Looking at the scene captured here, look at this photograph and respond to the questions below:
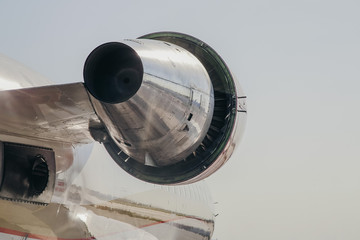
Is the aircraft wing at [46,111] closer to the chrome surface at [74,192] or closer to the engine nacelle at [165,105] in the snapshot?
the chrome surface at [74,192]

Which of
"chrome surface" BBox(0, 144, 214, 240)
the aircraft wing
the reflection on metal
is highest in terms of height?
the aircraft wing

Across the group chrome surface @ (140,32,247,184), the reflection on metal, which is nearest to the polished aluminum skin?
chrome surface @ (140,32,247,184)

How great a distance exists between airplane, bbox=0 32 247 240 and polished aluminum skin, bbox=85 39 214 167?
0.04 feet

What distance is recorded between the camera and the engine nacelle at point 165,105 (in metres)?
4.06

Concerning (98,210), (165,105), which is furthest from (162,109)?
(98,210)

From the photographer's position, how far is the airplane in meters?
4.12

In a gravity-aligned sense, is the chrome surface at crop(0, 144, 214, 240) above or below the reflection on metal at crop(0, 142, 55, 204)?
below

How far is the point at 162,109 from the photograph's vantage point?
4324 mm

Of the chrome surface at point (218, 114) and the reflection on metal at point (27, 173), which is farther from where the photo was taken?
the reflection on metal at point (27, 173)

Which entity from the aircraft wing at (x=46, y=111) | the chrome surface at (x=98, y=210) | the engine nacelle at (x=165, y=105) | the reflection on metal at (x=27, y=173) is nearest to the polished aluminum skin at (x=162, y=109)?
the engine nacelle at (x=165, y=105)

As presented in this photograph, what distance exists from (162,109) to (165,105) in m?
0.05

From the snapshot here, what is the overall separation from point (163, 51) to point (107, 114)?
2.82 feet

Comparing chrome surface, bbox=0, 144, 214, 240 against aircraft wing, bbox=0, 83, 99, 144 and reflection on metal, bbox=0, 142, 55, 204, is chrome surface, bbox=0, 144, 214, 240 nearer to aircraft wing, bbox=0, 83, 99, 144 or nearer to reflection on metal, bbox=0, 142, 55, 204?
reflection on metal, bbox=0, 142, 55, 204

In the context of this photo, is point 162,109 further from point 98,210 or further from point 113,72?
point 98,210
